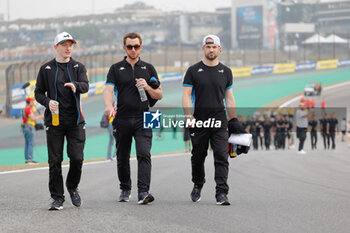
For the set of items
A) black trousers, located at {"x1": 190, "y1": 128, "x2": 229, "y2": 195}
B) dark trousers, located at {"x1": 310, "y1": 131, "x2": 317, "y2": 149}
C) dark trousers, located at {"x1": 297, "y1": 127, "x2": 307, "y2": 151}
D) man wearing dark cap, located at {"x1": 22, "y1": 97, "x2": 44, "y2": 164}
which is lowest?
dark trousers, located at {"x1": 310, "y1": 131, "x2": 317, "y2": 149}

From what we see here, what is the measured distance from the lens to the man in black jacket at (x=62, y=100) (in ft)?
20.6

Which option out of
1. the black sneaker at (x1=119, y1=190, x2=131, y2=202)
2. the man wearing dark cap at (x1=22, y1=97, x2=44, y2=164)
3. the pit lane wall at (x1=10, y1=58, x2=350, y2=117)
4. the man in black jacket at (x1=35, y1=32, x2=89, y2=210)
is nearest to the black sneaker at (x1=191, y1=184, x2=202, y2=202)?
the black sneaker at (x1=119, y1=190, x2=131, y2=202)

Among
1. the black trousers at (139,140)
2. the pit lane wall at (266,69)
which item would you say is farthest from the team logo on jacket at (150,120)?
the pit lane wall at (266,69)

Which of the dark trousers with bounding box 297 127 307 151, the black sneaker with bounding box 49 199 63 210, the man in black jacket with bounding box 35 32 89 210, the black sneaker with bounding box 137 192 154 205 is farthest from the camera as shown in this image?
the dark trousers with bounding box 297 127 307 151

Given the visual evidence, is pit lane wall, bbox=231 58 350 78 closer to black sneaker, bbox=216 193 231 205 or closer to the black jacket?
black sneaker, bbox=216 193 231 205

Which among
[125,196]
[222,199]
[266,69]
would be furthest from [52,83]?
[266,69]

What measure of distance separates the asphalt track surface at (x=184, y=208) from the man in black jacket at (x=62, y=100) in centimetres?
47

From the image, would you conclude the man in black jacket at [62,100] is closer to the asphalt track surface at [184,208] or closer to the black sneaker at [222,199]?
the asphalt track surface at [184,208]

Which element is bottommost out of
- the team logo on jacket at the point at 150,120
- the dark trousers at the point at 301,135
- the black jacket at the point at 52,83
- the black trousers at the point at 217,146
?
the dark trousers at the point at 301,135

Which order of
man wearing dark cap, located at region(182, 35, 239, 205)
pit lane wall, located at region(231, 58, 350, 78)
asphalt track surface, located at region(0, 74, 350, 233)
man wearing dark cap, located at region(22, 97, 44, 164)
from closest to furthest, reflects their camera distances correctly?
asphalt track surface, located at region(0, 74, 350, 233) < man wearing dark cap, located at region(182, 35, 239, 205) < man wearing dark cap, located at region(22, 97, 44, 164) < pit lane wall, located at region(231, 58, 350, 78)

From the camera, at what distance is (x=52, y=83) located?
6309 millimetres

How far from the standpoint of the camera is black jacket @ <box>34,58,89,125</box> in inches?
248

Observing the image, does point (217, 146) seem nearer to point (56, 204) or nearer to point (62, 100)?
point (62, 100)

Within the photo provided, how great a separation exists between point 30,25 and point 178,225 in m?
167
